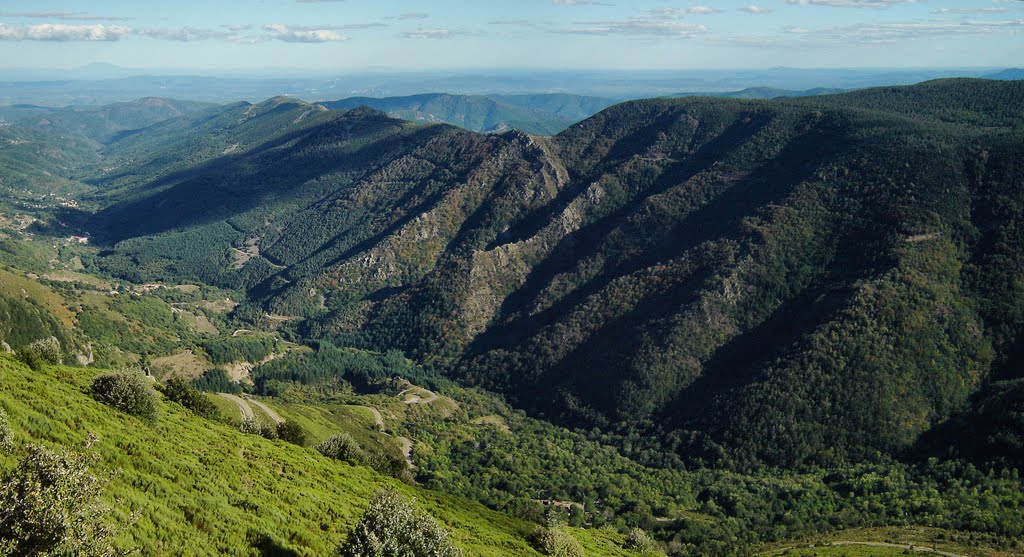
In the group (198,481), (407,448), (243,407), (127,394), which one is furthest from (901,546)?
(243,407)

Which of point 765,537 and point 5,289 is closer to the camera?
point 765,537

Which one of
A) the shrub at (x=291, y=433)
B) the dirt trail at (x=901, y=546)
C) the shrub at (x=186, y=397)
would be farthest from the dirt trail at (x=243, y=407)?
the dirt trail at (x=901, y=546)

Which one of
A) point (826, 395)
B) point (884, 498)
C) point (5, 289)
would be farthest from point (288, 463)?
point (5, 289)

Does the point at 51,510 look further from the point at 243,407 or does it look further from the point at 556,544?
the point at 243,407

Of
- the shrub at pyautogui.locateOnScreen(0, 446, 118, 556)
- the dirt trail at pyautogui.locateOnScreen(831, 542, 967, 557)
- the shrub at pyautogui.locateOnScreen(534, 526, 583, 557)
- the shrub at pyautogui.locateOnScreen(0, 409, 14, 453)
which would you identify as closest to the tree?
the shrub at pyautogui.locateOnScreen(0, 446, 118, 556)

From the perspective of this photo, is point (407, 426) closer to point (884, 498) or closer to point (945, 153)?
point (884, 498)

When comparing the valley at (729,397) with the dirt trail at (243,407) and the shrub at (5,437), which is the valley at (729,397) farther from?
the shrub at (5,437)

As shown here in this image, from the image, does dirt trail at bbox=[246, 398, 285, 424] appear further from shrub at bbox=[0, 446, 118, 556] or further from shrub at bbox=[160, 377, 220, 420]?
shrub at bbox=[0, 446, 118, 556]
